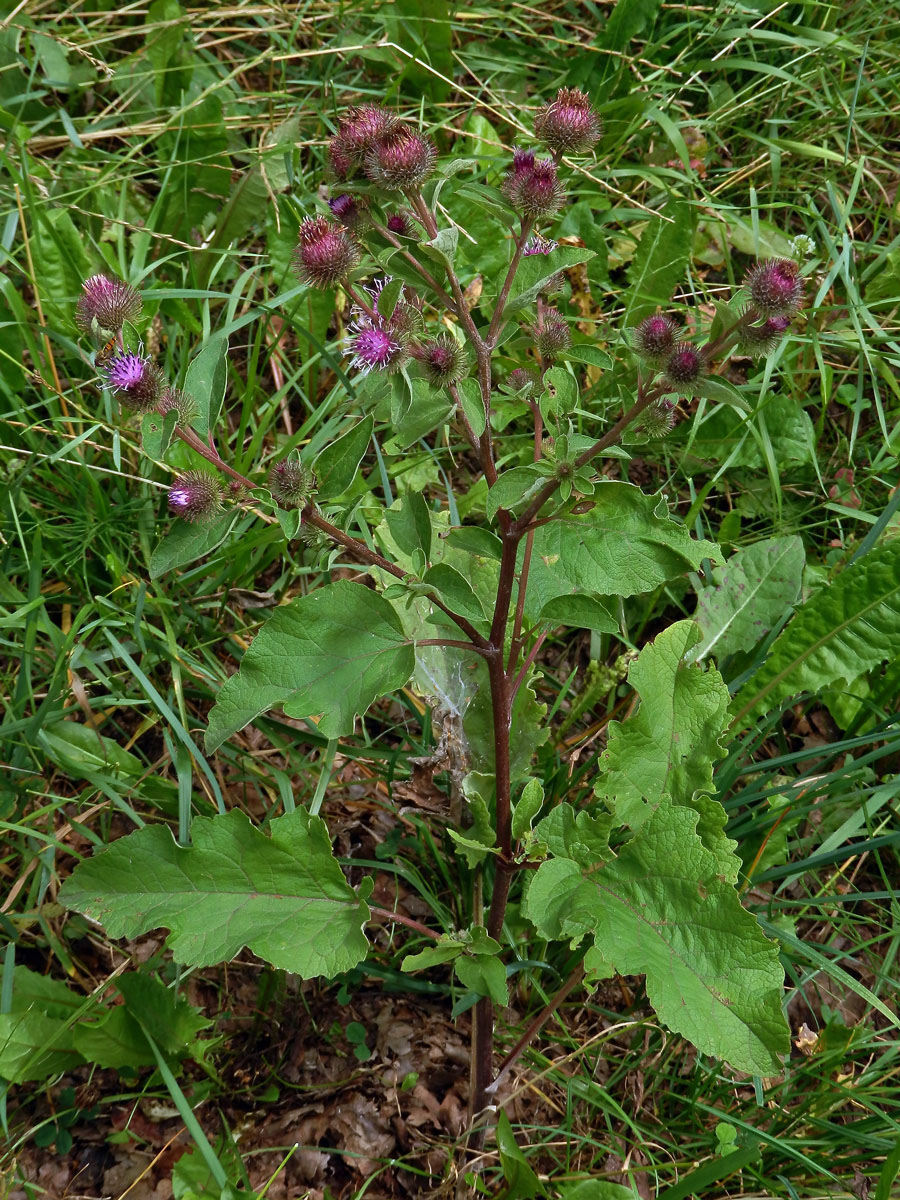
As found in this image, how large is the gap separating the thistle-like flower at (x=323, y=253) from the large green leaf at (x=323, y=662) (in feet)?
2.18

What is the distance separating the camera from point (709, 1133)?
262 cm

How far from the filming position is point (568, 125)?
2.14 metres

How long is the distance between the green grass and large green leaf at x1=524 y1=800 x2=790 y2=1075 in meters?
0.42

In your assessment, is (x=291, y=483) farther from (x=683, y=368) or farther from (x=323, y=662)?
(x=683, y=368)

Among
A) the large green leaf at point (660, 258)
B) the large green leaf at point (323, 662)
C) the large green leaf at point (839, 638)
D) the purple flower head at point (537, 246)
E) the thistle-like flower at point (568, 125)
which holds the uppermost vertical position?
the thistle-like flower at point (568, 125)

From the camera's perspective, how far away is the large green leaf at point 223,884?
2289 mm

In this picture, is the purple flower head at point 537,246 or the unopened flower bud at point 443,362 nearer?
the unopened flower bud at point 443,362

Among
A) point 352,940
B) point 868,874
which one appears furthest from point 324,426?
point 868,874

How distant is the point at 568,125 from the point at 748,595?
1752 mm

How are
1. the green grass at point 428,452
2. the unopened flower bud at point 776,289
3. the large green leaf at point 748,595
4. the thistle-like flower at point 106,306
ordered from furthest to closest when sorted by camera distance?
1. the large green leaf at point 748,595
2. the green grass at point 428,452
3. the thistle-like flower at point 106,306
4. the unopened flower bud at point 776,289

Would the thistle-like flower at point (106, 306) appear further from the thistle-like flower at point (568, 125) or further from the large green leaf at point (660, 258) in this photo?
the large green leaf at point (660, 258)

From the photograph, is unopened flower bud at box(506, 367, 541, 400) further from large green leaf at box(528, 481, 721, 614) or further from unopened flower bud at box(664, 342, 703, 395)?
unopened flower bud at box(664, 342, 703, 395)

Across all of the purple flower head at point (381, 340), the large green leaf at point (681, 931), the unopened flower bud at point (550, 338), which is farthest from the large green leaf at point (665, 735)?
the purple flower head at point (381, 340)

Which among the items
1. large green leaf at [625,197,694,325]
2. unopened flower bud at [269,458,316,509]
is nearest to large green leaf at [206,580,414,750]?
unopened flower bud at [269,458,316,509]
